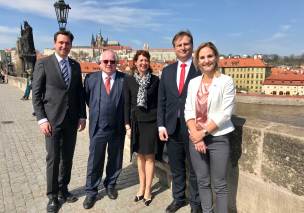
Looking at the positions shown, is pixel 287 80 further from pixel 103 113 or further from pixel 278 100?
pixel 103 113

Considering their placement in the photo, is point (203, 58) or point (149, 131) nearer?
point (203, 58)

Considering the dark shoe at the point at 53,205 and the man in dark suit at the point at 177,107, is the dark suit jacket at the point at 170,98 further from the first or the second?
the dark shoe at the point at 53,205

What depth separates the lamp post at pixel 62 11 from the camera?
822 centimetres

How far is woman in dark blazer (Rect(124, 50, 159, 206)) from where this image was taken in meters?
3.72

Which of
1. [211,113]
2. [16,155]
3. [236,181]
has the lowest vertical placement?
[16,155]

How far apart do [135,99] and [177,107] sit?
1.92ft

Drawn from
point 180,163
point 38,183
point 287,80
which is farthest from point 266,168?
point 287,80

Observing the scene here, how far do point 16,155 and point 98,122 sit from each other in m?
3.21

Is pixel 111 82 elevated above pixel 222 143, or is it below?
above

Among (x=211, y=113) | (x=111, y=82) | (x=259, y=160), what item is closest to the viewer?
(x=211, y=113)

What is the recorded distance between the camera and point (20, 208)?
3.84 metres

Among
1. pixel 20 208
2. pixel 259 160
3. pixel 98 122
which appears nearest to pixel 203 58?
pixel 259 160

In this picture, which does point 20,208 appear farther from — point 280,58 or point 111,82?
point 280,58

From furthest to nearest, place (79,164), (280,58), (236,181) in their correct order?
Result: 1. (280,58)
2. (79,164)
3. (236,181)
